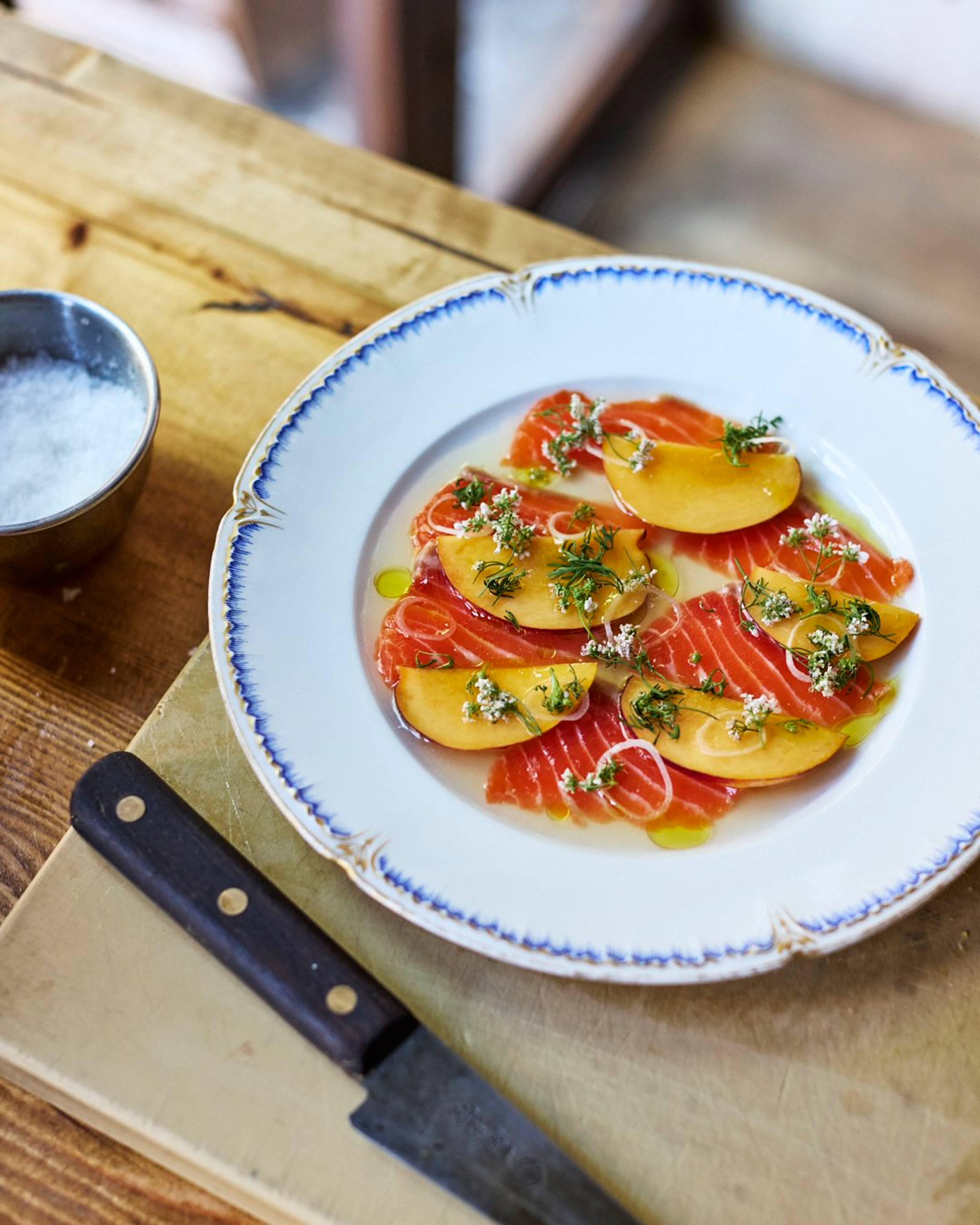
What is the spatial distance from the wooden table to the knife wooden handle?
0.60 ft

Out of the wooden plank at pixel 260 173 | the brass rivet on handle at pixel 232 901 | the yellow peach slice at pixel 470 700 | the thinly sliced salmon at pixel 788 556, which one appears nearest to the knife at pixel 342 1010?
the brass rivet on handle at pixel 232 901

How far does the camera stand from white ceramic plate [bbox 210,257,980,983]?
1.41 m

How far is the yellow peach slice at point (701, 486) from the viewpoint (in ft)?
6.12

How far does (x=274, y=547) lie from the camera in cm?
172

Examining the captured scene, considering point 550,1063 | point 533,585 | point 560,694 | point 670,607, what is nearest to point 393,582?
point 533,585

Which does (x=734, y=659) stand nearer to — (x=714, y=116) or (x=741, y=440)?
(x=741, y=440)

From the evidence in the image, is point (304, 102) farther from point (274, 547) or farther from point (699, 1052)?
point (699, 1052)

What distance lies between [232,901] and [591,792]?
0.55 metres

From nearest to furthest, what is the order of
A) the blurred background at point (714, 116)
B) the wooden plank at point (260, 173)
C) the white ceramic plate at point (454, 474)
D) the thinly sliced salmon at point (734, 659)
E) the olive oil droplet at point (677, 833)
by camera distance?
1. the white ceramic plate at point (454, 474)
2. the olive oil droplet at point (677, 833)
3. the thinly sliced salmon at point (734, 659)
4. the wooden plank at point (260, 173)
5. the blurred background at point (714, 116)

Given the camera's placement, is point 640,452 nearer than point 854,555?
No

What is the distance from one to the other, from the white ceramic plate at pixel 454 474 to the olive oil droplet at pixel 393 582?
3 centimetres

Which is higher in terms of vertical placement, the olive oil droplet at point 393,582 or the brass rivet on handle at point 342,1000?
the olive oil droplet at point 393,582

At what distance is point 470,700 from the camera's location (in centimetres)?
166

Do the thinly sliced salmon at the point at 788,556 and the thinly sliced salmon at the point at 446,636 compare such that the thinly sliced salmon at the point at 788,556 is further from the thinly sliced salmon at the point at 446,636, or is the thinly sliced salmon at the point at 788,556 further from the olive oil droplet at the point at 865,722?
the thinly sliced salmon at the point at 446,636
